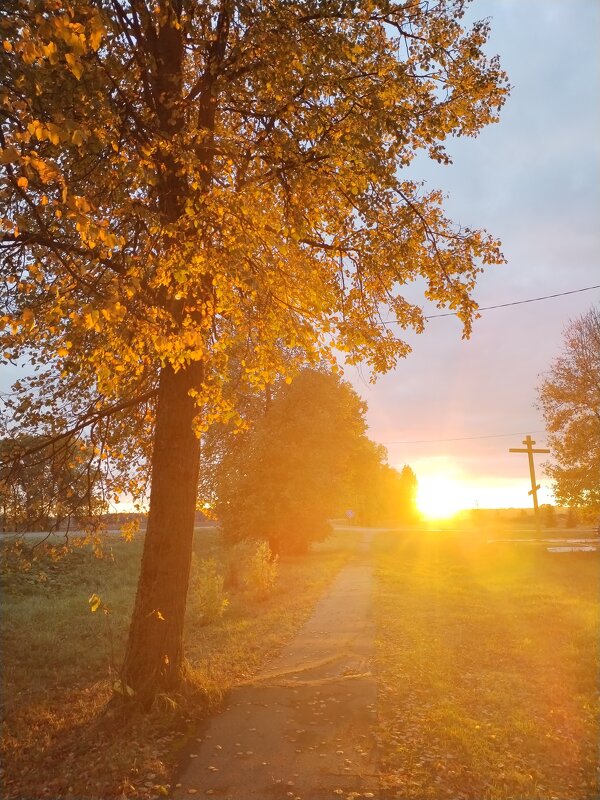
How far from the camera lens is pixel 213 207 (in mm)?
5910

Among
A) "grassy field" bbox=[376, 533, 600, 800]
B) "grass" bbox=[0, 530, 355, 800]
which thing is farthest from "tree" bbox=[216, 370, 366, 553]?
"grassy field" bbox=[376, 533, 600, 800]

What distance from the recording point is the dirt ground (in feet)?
15.9

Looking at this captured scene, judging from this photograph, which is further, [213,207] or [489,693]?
[489,693]

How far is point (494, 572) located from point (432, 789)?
19.7m

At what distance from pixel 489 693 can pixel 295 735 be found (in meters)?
3.07

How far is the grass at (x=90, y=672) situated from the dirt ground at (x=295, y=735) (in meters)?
0.33

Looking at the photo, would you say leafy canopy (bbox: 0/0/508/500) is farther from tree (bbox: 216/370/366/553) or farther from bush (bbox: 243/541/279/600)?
tree (bbox: 216/370/366/553)

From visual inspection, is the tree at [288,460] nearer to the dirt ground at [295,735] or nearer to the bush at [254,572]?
the bush at [254,572]

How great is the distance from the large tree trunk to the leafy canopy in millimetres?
411

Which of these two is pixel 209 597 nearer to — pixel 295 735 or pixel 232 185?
pixel 295 735

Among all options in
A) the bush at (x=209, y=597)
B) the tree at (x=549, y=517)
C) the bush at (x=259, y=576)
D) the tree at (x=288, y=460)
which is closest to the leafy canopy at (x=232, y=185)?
the bush at (x=209, y=597)

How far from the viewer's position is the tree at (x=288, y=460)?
23062mm

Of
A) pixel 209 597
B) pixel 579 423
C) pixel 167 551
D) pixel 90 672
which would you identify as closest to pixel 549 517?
pixel 579 423

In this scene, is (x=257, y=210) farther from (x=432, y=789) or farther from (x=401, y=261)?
(x=432, y=789)
